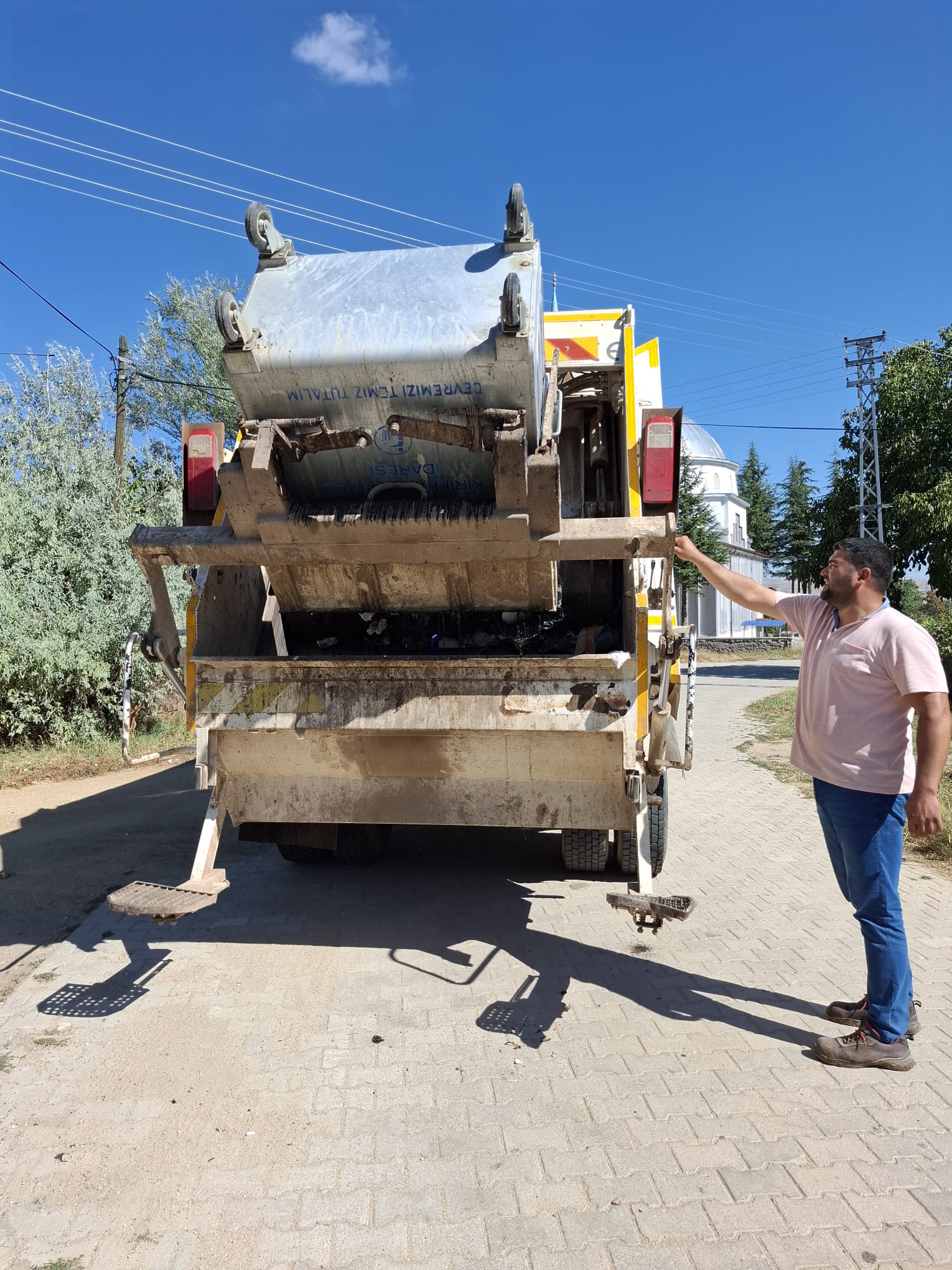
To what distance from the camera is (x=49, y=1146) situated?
2.54m

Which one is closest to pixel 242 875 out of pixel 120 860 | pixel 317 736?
pixel 120 860

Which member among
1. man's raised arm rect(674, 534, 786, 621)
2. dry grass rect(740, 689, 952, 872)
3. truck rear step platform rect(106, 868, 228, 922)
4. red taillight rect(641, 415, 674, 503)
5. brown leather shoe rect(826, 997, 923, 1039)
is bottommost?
dry grass rect(740, 689, 952, 872)

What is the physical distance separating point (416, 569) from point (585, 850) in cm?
202

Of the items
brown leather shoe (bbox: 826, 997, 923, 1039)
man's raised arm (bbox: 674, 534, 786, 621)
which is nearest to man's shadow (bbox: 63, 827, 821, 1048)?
brown leather shoe (bbox: 826, 997, 923, 1039)

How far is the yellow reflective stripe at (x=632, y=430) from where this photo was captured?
396 cm

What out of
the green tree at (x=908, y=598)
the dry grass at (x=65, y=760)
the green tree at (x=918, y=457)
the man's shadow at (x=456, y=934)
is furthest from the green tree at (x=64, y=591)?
the green tree at (x=908, y=598)

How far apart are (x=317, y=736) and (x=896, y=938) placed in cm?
242

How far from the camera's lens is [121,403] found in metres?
14.7

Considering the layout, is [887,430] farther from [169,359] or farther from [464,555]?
[464,555]

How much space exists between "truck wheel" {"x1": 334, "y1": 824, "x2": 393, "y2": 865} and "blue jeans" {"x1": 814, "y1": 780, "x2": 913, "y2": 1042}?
276cm

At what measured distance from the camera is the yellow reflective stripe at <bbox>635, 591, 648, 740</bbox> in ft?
11.7

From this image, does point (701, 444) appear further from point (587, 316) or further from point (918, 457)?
point (587, 316)

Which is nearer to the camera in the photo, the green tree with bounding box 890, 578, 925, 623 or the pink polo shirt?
the pink polo shirt

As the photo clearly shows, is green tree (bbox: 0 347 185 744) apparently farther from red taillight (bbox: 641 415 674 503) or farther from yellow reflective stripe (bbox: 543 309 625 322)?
red taillight (bbox: 641 415 674 503)
